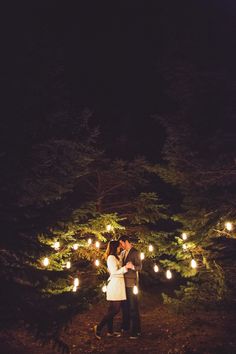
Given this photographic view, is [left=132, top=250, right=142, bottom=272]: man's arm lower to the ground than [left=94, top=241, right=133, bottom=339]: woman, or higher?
higher

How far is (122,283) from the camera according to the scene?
9.51 meters

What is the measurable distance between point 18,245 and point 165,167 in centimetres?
637

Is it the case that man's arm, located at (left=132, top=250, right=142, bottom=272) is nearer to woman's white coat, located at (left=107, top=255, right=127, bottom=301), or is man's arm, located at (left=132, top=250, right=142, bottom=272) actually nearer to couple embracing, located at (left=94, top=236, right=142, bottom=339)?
couple embracing, located at (left=94, top=236, right=142, bottom=339)

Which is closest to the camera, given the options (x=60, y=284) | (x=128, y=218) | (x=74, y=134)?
(x=60, y=284)

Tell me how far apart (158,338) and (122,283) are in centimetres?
177

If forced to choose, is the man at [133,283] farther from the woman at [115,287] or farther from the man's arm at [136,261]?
the woman at [115,287]

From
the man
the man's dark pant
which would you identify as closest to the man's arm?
the man

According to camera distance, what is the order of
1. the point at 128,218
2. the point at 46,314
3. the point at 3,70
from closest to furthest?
the point at 46,314
the point at 3,70
the point at 128,218

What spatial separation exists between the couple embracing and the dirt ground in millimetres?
340

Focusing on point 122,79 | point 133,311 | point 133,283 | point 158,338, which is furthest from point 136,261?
point 122,79

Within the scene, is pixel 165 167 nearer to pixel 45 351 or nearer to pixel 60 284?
pixel 60 284

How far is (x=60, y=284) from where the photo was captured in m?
10.0

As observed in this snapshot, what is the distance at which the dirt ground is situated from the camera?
29.4ft

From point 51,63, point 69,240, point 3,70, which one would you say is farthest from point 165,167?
point 3,70
